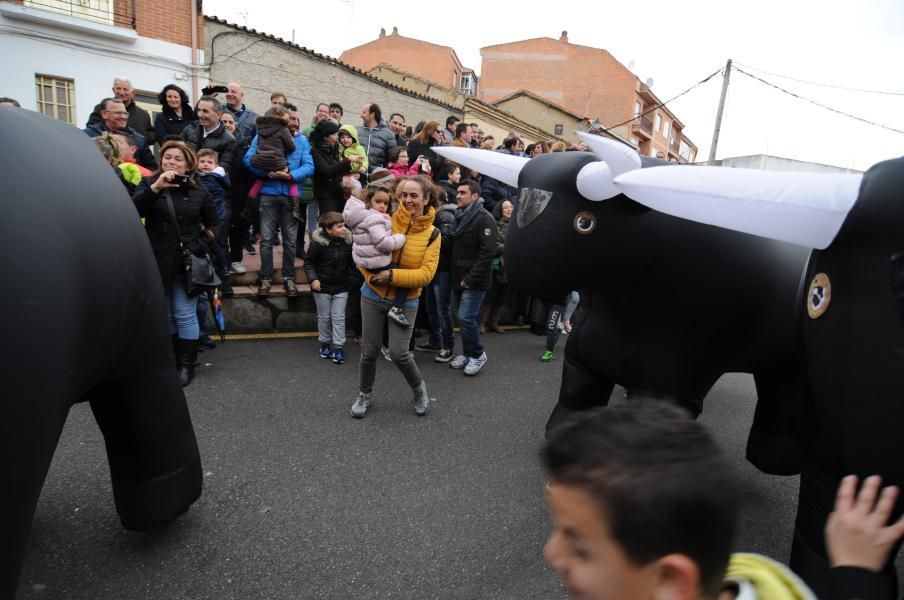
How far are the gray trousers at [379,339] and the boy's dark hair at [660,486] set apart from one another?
2.57 meters

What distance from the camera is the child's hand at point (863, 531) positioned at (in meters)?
0.94

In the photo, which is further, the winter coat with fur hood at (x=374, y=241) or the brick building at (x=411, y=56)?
the brick building at (x=411, y=56)

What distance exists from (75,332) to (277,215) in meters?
3.75

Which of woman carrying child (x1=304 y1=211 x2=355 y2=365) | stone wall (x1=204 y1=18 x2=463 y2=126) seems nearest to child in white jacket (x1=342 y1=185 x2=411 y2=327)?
woman carrying child (x1=304 y1=211 x2=355 y2=365)

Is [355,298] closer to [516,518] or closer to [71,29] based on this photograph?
[516,518]

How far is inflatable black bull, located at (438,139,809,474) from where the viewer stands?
211 cm

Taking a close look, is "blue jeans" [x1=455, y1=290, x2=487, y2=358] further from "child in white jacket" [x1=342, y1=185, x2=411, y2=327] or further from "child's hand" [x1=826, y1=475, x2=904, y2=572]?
"child's hand" [x1=826, y1=475, x2=904, y2=572]

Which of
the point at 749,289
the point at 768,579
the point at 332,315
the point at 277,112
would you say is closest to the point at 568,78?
the point at 277,112

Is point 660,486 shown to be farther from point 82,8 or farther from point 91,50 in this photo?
point 82,8

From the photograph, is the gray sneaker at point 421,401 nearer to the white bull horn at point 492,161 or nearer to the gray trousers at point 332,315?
the gray trousers at point 332,315

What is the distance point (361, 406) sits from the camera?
11.3 ft

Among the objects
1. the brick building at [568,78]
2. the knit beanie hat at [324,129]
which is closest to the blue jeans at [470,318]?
the knit beanie hat at [324,129]

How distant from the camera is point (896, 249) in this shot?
1.22 m

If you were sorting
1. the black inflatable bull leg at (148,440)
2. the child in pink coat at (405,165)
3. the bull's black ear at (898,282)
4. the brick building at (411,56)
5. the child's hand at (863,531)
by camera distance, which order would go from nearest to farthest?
the child's hand at (863,531) → the bull's black ear at (898,282) → the black inflatable bull leg at (148,440) → the child in pink coat at (405,165) → the brick building at (411,56)
